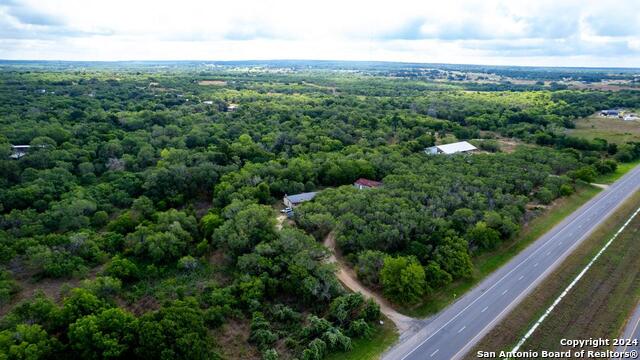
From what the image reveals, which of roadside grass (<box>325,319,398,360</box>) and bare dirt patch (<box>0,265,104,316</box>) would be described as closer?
roadside grass (<box>325,319,398,360</box>)

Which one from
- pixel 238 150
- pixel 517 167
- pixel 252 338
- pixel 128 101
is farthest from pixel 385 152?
pixel 128 101

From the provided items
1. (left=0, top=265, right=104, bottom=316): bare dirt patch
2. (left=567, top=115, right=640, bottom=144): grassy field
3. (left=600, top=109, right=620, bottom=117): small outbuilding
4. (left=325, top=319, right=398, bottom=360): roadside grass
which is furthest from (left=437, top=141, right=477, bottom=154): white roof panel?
(left=600, top=109, right=620, bottom=117): small outbuilding

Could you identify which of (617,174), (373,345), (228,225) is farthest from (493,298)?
(617,174)

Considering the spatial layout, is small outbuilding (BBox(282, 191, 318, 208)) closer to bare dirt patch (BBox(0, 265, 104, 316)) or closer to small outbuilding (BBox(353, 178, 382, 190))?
small outbuilding (BBox(353, 178, 382, 190))

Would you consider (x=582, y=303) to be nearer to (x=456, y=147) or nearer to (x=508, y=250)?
(x=508, y=250)

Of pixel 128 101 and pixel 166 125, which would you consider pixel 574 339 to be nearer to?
pixel 166 125

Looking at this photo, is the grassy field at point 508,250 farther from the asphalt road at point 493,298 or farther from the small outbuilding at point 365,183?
the small outbuilding at point 365,183
